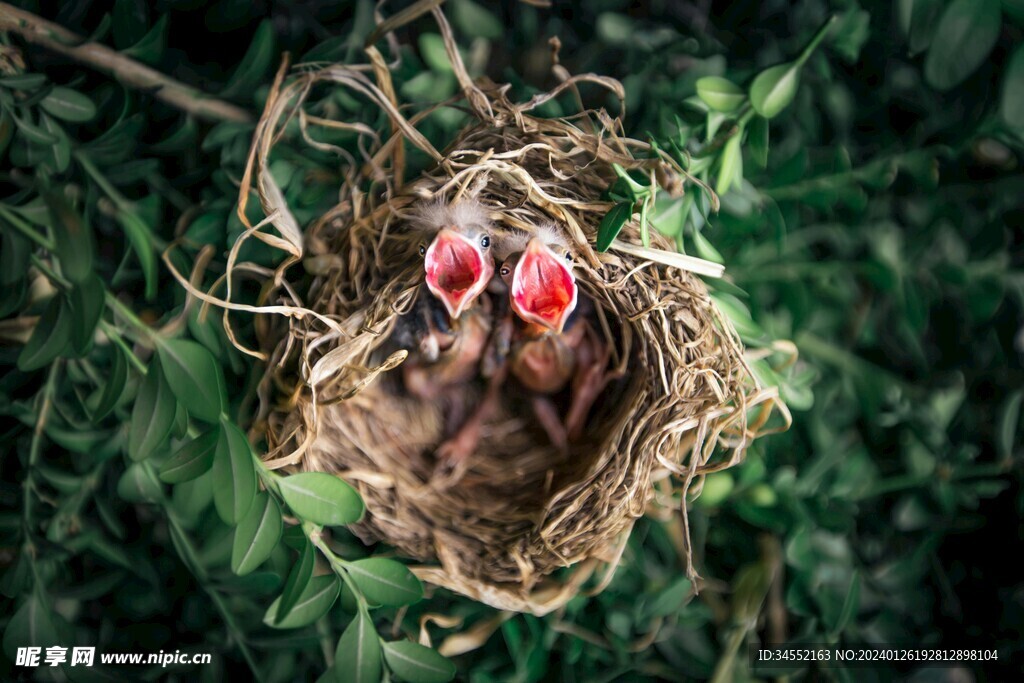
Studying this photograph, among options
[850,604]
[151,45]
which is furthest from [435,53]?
[850,604]

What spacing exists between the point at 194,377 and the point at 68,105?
378mm

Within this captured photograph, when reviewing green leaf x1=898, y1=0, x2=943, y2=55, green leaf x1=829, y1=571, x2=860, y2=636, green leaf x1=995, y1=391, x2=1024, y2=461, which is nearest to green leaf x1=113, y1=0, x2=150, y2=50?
green leaf x1=898, y1=0, x2=943, y2=55

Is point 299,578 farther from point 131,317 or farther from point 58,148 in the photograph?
point 58,148

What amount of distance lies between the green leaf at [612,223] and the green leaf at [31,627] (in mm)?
769

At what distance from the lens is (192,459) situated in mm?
627

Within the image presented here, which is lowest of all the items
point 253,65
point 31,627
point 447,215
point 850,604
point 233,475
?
point 850,604

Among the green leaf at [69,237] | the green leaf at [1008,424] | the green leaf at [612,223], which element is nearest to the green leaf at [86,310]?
the green leaf at [69,237]

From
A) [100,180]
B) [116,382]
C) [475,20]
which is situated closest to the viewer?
[116,382]

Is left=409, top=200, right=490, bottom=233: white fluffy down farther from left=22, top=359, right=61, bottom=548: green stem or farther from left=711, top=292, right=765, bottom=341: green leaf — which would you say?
left=22, top=359, right=61, bottom=548: green stem

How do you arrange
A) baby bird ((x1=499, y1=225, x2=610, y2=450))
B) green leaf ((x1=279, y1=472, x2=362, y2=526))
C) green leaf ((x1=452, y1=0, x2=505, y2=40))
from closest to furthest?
green leaf ((x1=279, y1=472, x2=362, y2=526)) < green leaf ((x1=452, y1=0, x2=505, y2=40)) < baby bird ((x1=499, y1=225, x2=610, y2=450))

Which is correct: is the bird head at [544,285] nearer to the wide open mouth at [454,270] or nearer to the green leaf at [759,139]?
the wide open mouth at [454,270]

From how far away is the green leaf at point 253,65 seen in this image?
2.60 ft

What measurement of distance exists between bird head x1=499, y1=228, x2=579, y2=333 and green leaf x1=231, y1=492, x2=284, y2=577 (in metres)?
0.33

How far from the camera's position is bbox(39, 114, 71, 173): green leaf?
28.0 inches
